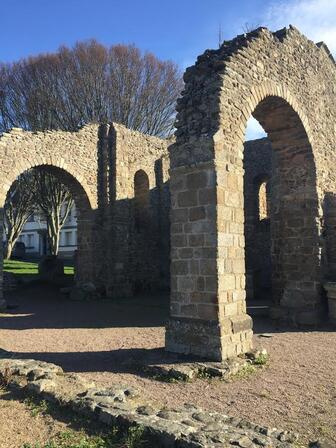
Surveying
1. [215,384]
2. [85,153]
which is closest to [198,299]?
[215,384]

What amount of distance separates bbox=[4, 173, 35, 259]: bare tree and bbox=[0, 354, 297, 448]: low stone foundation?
19726 mm

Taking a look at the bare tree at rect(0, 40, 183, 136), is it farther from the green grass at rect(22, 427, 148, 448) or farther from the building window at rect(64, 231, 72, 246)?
the green grass at rect(22, 427, 148, 448)

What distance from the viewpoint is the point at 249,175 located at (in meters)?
18.3

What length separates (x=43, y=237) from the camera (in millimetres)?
42312

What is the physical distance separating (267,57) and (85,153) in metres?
8.48

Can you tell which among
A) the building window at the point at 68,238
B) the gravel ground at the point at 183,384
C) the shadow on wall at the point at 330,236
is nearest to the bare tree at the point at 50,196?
the gravel ground at the point at 183,384

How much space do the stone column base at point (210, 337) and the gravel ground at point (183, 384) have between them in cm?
41

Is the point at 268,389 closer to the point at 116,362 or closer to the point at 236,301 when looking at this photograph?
the point at 236,301

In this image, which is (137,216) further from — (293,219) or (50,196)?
(293,219)

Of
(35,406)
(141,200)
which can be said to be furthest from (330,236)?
(141,200)

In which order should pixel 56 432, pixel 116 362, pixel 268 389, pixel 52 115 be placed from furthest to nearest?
1. pixel 52 115
2. pixel 116 362
3. pixel 268 389
4. pixel 56 432

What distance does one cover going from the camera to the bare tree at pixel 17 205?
23766 millimetres

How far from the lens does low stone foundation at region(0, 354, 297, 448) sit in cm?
348

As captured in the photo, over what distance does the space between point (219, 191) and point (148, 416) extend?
11.6ft
